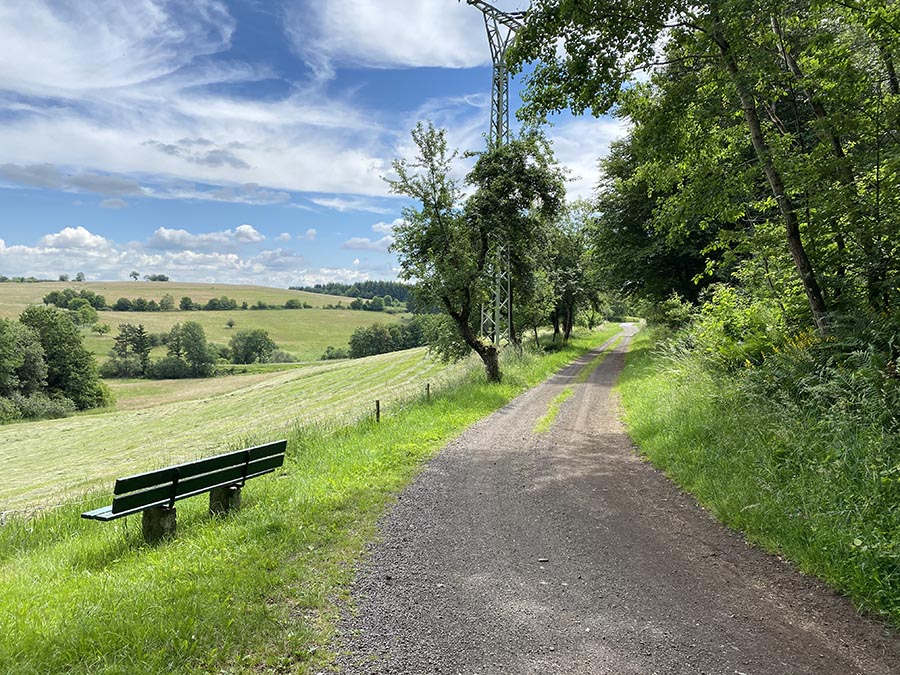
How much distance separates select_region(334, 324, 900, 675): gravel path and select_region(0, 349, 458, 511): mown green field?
28.3 ft

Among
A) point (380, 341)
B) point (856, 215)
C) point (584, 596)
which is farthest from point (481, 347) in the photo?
point (380, 341)

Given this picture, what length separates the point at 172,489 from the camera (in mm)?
5602

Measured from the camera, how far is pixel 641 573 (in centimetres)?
426

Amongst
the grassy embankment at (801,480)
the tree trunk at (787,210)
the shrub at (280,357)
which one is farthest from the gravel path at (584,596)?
the shrub at (280,357)

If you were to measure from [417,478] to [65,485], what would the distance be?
16.5 metres

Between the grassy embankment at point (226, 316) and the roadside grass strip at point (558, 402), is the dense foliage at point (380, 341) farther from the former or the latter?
the roadside grass strip at point (558, 402)

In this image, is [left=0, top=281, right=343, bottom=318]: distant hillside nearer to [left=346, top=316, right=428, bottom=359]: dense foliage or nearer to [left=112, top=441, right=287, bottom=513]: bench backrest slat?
[left=346, top=316, right=428, bottom=359]: dense foliage

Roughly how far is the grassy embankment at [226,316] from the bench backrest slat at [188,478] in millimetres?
79903

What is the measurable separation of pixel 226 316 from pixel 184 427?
8555 centimetres

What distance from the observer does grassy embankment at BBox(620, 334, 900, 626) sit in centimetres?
381

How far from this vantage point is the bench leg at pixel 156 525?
549cm

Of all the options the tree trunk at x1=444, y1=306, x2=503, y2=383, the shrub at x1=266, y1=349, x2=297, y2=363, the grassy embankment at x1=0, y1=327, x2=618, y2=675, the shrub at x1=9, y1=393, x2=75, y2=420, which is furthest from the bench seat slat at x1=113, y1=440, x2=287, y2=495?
the shrub at x1=266, y1=349, x2=297, y2=363

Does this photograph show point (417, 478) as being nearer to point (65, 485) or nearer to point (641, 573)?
point (641, 573)

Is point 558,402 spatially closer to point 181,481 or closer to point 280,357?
point 181,481
